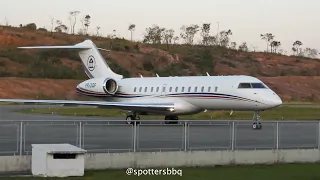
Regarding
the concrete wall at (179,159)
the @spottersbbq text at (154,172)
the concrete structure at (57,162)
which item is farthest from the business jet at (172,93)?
the concrete structure at (57,162)

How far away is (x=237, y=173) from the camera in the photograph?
14.5 metres

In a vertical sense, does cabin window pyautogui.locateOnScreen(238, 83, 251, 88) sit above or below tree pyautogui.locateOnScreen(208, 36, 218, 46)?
below

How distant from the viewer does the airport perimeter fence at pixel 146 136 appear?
15625mm

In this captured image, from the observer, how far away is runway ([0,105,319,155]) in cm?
1566

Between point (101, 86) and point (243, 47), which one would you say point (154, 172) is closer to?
point (101, 86)

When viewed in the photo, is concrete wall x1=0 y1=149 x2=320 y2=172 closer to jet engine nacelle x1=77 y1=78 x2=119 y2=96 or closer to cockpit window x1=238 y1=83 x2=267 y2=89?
cockpit window x1=238 y1=83 x2=267 y2=89

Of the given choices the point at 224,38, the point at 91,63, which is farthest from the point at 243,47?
the point at 91,63

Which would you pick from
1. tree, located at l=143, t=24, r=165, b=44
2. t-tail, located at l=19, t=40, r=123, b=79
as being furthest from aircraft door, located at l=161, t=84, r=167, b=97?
tree, located at l=143, t=24, r=165, b=44

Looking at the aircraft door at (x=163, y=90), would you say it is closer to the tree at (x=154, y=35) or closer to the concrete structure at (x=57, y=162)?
the concrete structure at (x=57, y=162)

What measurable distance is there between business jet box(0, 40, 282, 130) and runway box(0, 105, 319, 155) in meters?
9.28

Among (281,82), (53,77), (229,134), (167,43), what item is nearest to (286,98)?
(281,82)

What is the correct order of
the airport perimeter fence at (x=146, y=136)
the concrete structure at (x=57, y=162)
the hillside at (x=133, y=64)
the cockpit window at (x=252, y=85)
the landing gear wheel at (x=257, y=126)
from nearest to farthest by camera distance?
1. the concrete structure at (x=57, y=162)
2. the airport perimeter fence at (x=146, y=136)
3. the landing gear wheel at (x=257, y=126)
4. the cockpit window at (x=252, y=85)
5. the hillside at (x=133, y=64)

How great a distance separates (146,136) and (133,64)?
280 feet

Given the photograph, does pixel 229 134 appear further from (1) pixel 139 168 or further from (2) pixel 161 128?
(1) pixel 139 168
